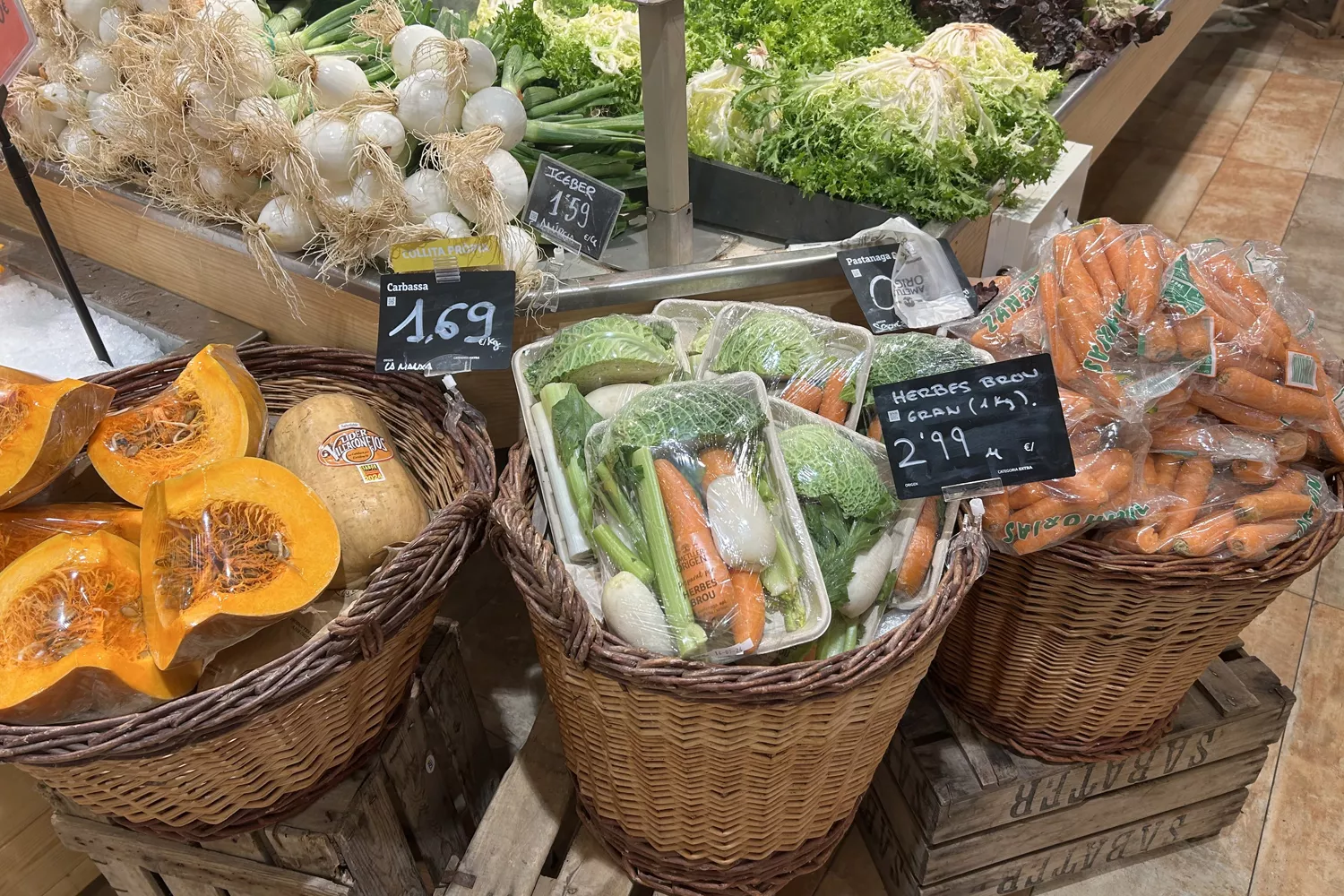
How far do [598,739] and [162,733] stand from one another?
1.79 feet

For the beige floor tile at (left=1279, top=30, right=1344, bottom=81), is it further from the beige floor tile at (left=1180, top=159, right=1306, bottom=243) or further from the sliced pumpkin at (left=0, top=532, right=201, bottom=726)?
the sliced pumpkin at (left=0, top=532, right=201, bottom=726)

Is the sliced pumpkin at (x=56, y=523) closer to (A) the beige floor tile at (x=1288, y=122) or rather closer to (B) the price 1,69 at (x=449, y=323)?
(B) the price 1,69 at (x=449, y=323)

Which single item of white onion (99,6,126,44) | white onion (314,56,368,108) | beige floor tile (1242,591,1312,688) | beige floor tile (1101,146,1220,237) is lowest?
beige floor tile (1242,591,1312,688)

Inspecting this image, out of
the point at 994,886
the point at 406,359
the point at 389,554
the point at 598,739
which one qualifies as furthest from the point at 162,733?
the point at 994,886

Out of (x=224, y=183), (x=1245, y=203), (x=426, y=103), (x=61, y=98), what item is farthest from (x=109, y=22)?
(x=1245, y=203)

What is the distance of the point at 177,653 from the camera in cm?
115

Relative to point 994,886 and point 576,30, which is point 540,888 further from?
point 576,30

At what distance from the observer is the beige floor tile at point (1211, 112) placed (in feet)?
15.3

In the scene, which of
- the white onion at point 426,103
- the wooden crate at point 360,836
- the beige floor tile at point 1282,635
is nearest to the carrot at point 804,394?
the wooden crate at point 360,836

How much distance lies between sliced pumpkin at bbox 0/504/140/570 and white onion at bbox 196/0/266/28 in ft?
3.38

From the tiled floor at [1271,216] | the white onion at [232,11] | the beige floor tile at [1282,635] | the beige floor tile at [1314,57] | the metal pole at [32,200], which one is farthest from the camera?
the beige floor tile at [1314,57]

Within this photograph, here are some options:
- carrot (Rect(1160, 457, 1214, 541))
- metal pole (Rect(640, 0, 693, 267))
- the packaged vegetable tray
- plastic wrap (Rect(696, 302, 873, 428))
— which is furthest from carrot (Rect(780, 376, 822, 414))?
carrot (Rect(1160, 457, 1214, 541))

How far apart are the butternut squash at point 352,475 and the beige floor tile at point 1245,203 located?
358 cm

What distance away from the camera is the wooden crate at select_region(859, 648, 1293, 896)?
166 cm
